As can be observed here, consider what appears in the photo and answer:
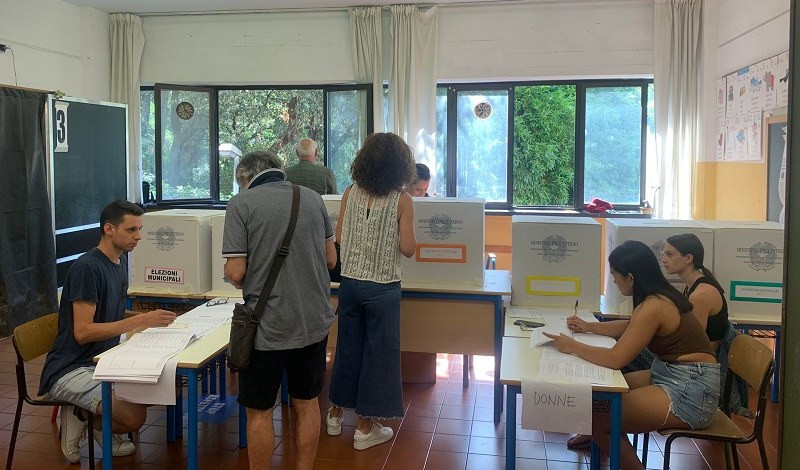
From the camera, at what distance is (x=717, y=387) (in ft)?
8.23

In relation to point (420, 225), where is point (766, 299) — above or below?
below

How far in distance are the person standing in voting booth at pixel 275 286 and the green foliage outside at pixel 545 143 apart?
455cm

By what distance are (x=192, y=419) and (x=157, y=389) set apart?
166mm

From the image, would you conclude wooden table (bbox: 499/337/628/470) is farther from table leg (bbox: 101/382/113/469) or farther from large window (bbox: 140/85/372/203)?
large window (bbox: 140/85/372/203)

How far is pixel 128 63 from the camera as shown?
7078 millimetres

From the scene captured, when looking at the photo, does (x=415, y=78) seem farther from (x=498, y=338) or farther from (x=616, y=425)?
(x=616, y=425)

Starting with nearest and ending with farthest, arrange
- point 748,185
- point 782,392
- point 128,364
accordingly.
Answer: point 782,392, point 128,364, point 748,185

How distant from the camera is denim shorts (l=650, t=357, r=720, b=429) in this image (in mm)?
2477

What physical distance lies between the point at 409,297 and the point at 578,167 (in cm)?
369

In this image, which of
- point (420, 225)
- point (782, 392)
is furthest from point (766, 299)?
point (782, 392)

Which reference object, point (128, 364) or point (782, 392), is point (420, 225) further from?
point (782, 392)

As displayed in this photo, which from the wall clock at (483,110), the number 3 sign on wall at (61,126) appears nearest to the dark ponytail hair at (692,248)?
the wall clock at (483,110)

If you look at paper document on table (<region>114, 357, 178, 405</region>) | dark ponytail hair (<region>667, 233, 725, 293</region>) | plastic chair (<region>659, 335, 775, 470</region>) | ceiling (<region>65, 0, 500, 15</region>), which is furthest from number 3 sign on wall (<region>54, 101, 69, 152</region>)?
plastic chair (<region>659, 335, 775, 470</region>)

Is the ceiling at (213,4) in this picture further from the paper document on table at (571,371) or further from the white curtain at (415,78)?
the paper document on table at (571,371)
